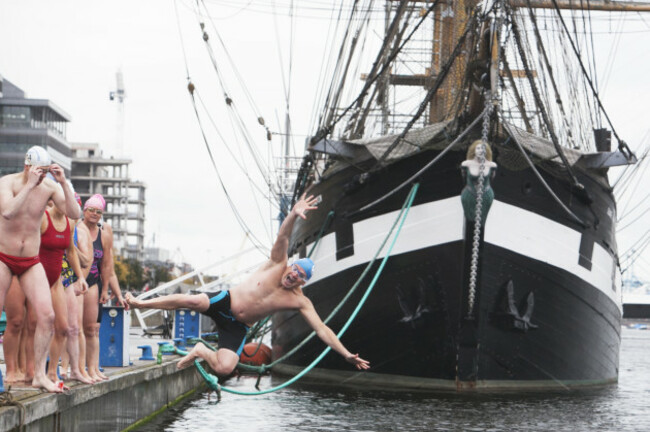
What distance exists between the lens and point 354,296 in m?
15.9

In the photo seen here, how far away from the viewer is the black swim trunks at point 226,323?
8609 millimetres

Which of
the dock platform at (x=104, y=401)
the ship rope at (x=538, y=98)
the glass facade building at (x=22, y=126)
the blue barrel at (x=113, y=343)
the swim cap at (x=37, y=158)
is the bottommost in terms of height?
the dock platform at (x=104, y=401)

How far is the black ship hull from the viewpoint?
1478 cm

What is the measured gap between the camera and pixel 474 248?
47.7ft

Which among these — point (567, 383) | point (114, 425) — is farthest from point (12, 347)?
point (567, 383)

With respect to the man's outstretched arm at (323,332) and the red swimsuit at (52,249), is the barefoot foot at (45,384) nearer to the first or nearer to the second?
the red swimsuit at (52,249)

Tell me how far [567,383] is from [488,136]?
13.5ft

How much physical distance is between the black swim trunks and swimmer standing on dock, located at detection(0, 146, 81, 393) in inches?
61.6

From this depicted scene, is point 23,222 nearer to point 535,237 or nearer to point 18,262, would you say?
point 18,262

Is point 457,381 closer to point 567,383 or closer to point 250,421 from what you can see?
point 567,383

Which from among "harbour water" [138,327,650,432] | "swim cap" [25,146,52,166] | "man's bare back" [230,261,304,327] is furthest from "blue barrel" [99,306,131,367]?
"swim cap" [25,146,52,166]

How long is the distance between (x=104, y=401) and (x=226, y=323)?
4.23 feet

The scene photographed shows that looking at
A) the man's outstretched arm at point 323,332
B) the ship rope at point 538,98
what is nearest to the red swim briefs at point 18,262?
the man's outstretched arm at point 323,332

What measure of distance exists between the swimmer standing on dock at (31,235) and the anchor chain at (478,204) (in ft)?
25.7
